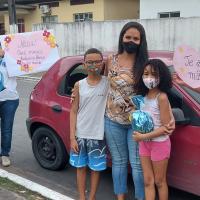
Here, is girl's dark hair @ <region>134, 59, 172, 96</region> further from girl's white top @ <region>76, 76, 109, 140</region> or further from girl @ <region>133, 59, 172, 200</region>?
girl's white top @ <region>76, 76, 109, 140</region>

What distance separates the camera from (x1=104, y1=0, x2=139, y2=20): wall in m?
24.5

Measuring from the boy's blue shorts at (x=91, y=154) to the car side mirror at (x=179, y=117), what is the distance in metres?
0.73

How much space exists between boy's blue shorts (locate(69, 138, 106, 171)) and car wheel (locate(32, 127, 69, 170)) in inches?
48.6

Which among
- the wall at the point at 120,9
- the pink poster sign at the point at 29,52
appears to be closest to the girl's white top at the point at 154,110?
the pink poster sign at the point at 29,52

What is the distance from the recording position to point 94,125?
423 centimetres

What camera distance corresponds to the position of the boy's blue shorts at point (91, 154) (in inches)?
169

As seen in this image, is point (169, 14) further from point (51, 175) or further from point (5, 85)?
point (51, 175)

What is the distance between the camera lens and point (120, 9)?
2500cm

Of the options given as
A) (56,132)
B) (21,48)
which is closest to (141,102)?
(56,132)

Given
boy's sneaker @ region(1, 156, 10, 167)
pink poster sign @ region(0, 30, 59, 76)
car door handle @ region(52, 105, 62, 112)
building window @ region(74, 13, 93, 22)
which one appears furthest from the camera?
building window @ region(74, 13, 93, 22)

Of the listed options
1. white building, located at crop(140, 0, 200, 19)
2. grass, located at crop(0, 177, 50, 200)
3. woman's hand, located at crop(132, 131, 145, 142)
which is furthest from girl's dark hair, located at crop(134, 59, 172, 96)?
white building, located at crop(140, 0, 200, 19)

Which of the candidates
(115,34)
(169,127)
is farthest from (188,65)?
(115,34)

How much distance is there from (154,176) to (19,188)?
1755 millimetres

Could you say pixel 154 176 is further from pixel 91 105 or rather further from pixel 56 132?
pixel 56 132
